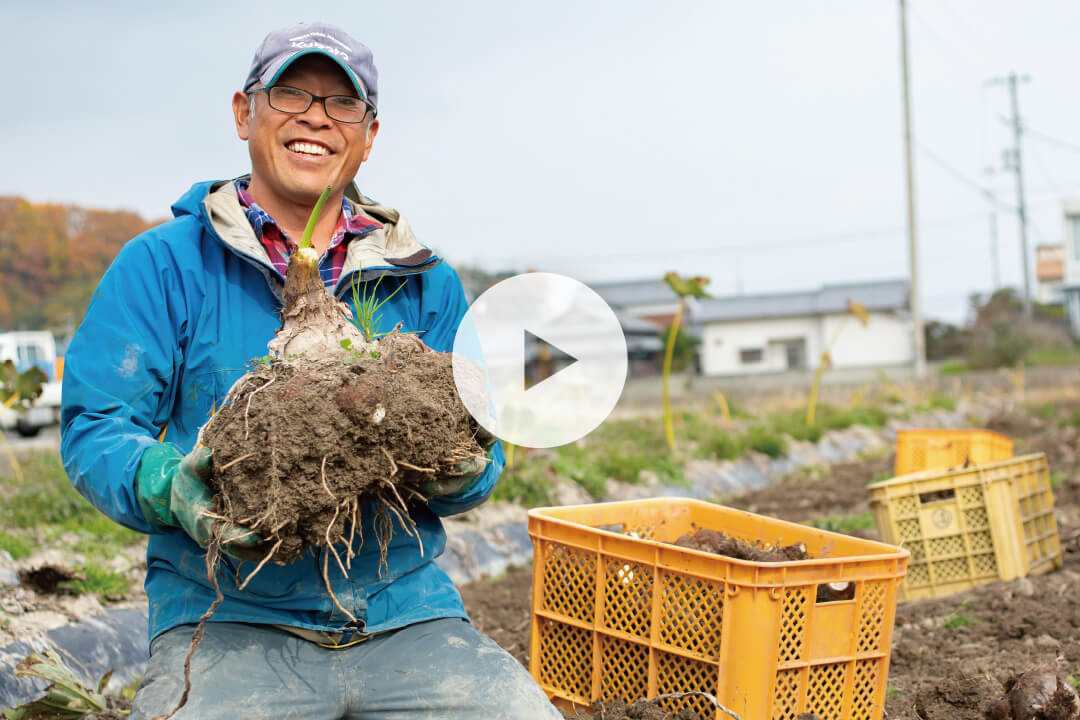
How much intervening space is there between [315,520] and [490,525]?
12.4 feet

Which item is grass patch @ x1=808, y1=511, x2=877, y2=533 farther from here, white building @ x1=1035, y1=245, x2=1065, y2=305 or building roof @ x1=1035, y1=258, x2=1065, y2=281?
building roof @ x1=1035, y1=258, x2=1065, y2=281

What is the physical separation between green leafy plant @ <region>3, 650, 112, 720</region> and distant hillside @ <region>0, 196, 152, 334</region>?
106 feet

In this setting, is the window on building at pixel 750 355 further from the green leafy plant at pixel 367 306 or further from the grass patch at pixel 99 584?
the green leafy plant at pixel 367 306

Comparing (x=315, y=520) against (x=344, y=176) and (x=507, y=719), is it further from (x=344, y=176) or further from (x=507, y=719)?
(x=344, y=176)

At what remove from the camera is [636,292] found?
4988 centimetres

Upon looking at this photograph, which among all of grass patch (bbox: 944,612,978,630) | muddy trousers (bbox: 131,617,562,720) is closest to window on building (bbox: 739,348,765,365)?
grass patch (bbox: 944,612,978,630)

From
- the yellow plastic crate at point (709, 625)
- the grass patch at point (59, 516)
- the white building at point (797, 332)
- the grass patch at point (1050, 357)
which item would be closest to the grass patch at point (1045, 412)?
the grass patch at point (1050, 357)

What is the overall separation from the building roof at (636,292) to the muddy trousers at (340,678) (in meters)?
46.1

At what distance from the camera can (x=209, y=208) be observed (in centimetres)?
212

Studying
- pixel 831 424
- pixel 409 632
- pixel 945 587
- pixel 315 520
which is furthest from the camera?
pixel 831 424

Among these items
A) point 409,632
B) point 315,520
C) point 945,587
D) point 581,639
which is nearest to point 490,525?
point 945,587

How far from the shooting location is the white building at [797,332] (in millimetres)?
37094

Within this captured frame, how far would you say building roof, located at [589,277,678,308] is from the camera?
160 feet

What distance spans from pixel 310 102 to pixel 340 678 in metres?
1.29
